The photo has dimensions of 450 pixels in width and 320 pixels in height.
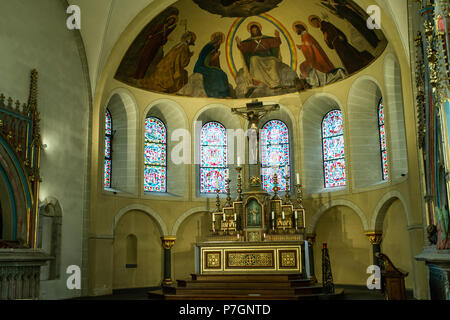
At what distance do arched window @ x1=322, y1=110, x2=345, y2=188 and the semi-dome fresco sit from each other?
171 cm

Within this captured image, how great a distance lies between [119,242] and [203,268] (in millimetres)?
4822

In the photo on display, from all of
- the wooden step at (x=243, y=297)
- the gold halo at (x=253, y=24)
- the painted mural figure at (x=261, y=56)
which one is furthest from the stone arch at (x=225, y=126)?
the wooden step at (x=243, y=297)

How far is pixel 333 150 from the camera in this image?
2069 centimetres

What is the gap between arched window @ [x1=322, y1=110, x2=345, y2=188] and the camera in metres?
20.3

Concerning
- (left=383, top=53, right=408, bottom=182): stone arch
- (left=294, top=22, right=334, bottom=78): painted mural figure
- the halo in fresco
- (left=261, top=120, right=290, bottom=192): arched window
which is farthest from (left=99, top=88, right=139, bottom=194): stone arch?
(left=383, top=53, right=408, bottom=182): stone arch

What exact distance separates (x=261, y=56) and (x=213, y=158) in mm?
4785

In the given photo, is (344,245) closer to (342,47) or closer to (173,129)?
(342,47)

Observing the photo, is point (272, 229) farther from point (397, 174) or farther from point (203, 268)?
point (397, 174)

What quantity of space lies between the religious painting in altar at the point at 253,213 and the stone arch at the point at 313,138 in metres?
4.25

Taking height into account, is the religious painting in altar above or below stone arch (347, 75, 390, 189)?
below

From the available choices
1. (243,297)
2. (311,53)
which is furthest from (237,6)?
(243,297)

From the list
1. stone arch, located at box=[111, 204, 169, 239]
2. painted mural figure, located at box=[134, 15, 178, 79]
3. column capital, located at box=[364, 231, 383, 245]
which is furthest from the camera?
painted mural figure, located at box=[134, 15, 178, 79]

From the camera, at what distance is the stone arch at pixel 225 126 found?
20984 mm

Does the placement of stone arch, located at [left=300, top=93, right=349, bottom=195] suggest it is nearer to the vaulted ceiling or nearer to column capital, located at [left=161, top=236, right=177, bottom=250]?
the vaulted ceiling
